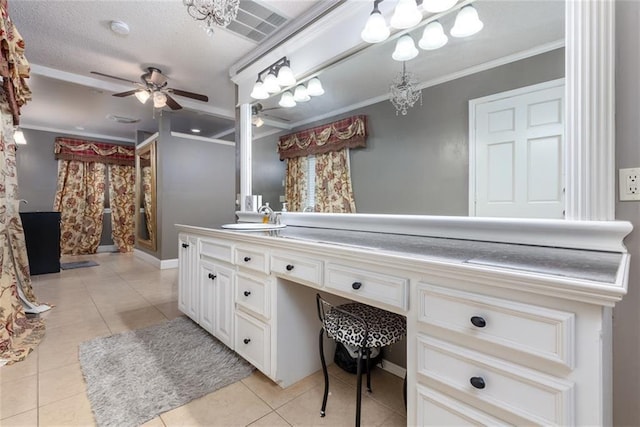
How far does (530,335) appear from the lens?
0.75 meters

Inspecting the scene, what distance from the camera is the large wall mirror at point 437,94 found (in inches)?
48.8

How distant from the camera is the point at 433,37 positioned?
1.55 meters

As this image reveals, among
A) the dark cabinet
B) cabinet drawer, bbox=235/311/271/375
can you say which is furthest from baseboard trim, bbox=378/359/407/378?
the dark cabinet

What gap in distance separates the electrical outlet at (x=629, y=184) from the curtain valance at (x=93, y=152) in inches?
305

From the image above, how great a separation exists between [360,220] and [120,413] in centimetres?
160

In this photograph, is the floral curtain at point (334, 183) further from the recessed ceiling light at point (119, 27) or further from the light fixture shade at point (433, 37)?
the recessed ceiling light at point (119, 27)

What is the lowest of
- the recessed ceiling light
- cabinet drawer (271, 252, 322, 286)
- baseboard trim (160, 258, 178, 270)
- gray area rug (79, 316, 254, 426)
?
gray area rug (79, 316, 254, 426)

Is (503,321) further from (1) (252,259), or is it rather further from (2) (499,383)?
(1) (252,259)

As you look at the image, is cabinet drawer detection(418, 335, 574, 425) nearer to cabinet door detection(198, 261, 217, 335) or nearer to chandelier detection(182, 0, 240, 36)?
cabinet door detection(198, 261, 217, 335)

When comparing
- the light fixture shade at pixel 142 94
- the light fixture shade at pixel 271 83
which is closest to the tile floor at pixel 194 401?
the light fixture shade at pixel 271 83

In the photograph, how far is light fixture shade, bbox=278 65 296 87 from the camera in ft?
7.89

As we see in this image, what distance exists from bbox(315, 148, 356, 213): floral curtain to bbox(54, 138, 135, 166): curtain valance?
6.12 m

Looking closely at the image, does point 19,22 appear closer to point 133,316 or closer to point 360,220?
point 133,316

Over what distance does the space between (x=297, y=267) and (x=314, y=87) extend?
1.52 meters
